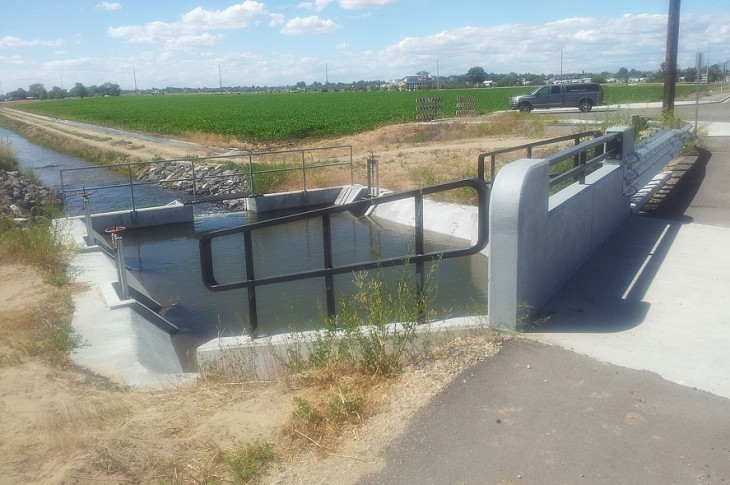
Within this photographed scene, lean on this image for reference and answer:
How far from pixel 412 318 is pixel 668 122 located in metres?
15.5

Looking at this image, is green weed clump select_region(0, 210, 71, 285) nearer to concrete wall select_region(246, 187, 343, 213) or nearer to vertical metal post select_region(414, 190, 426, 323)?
vertical metal post select_region(414, 190, 426, 323)

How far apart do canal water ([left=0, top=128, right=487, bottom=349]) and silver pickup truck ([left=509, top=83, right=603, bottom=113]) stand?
96.9ft

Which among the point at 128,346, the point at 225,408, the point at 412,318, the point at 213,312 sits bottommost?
the point at 213,312

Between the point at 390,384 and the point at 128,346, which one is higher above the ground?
the point at 390,384

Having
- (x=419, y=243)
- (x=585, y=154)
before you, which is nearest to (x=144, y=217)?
(x=585, y=154)

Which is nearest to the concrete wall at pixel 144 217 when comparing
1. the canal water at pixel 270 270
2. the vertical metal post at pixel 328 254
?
the canal water at pixel 270 270

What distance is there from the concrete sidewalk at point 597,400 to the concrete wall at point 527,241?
223mm

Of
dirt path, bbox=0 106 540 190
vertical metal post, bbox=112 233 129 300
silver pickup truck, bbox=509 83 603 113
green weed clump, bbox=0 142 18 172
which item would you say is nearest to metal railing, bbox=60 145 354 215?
dirt path, bbox=0 106 540 190

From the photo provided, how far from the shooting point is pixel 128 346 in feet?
25.9

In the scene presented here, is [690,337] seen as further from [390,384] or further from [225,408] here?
[225,408]

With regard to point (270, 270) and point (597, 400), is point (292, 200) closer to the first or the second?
point (270, 270)

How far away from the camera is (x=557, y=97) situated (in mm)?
46625

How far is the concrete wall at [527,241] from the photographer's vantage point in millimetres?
5488

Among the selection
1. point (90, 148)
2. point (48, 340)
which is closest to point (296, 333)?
point (48, 340)
